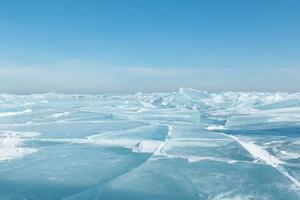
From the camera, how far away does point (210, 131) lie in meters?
14.1

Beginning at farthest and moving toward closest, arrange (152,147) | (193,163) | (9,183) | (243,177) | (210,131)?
(210,131)
(152,147)
(193,163)
(243,177)
(9,183)

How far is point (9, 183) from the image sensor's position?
6.75 meters

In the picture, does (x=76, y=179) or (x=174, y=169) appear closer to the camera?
(x=76, y=179)

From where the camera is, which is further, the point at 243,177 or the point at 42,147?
the point at 42,147

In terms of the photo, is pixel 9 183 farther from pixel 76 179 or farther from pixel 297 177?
pixel 297 177

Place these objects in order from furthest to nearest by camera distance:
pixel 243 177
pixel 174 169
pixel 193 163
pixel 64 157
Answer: pixel 64 157, pixel 193 163, pixel 174 169, pixel 243 177

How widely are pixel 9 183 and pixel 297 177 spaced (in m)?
4.90

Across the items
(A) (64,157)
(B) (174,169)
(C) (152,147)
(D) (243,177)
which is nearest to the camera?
(D) (243,177)

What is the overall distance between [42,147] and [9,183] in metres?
3.73

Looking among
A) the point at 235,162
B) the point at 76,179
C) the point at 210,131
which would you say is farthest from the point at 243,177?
the point at 210,131

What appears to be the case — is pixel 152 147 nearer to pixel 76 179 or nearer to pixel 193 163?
pixel 193 163

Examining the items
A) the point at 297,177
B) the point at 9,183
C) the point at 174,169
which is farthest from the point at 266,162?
the point at 9,183

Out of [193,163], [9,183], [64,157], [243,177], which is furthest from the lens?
[64,157]

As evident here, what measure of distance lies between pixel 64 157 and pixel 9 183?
2416 mm
